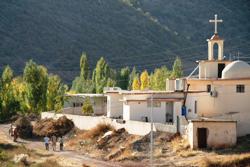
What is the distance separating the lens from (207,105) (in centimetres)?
4744

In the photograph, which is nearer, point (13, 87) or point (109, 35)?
point (13, 87)

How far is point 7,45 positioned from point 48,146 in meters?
104

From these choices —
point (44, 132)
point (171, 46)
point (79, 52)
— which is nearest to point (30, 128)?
point (44, 132)

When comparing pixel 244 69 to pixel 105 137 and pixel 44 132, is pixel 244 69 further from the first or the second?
pixel 44 132

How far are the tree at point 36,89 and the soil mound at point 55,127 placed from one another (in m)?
14.7

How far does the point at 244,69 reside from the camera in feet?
153

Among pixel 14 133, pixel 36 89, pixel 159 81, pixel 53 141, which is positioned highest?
pixel 159 81

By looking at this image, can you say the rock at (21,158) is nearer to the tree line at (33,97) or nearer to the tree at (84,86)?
the tree line at (33,97)

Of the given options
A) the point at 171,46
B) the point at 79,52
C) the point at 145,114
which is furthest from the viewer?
the point at 171,46

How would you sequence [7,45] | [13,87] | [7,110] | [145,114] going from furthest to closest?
1. [7,45]
2. [13,87]
3. [7,110]
4. [145,114]

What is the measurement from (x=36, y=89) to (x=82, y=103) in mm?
5195

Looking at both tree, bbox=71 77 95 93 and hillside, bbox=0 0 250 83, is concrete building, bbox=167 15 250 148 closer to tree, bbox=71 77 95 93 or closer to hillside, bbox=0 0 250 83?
tree, bbox=71 77 95 93

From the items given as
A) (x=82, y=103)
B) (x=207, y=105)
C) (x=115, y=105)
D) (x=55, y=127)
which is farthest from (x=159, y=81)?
(x=207, y=105)

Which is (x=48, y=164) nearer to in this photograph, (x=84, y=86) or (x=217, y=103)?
(x=217, y=103)
